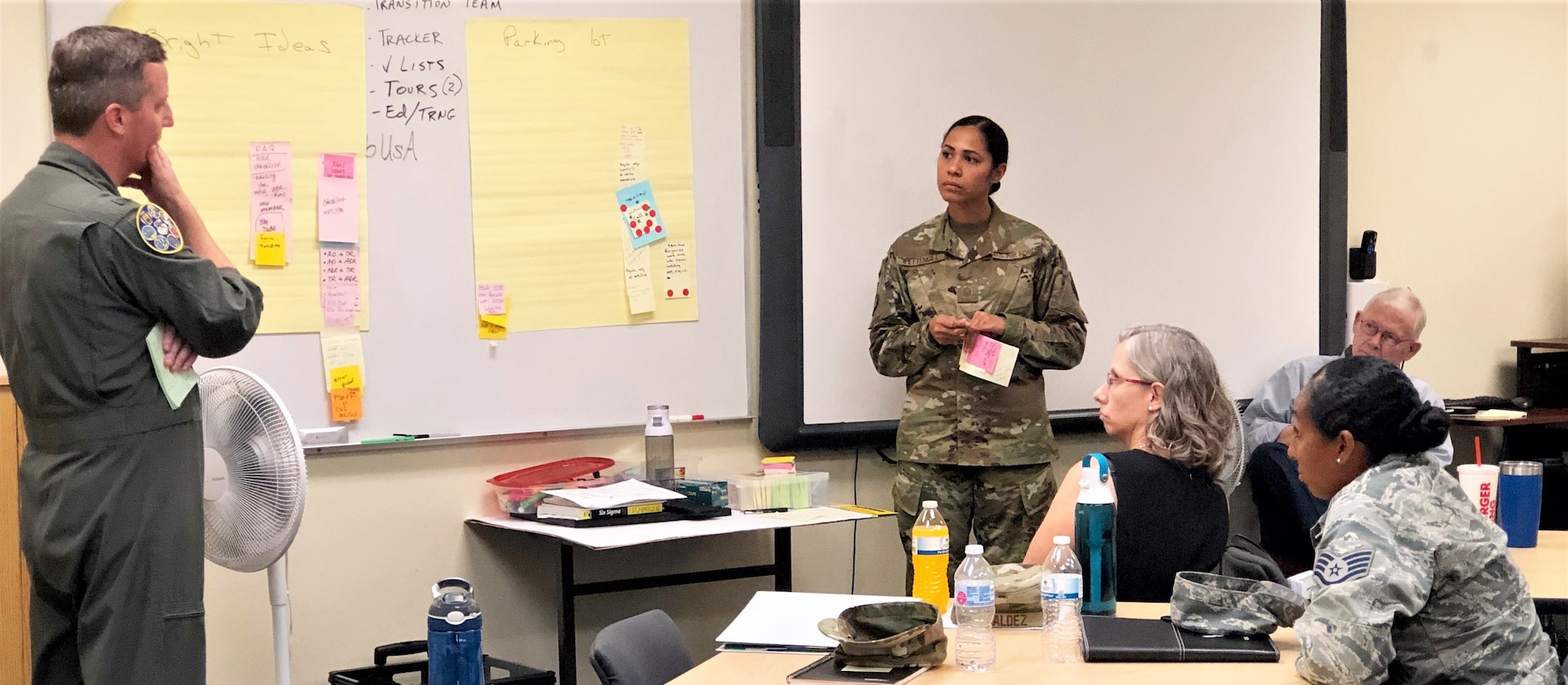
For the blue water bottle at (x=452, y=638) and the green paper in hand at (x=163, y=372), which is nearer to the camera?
the blue water bottle at (x=452, y=638)

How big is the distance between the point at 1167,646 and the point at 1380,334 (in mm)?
2886

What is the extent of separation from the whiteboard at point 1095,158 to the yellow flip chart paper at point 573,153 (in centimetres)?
→ 42

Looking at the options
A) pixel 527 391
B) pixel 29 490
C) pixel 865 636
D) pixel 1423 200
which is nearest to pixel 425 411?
pixel 527 391

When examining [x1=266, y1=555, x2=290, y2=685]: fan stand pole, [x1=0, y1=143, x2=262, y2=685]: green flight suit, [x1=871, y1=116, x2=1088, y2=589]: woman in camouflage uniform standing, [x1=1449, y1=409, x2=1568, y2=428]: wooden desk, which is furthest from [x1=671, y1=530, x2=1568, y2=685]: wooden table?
[x1=1449, y1=409, x2=1568, y2=428]: wooden desk

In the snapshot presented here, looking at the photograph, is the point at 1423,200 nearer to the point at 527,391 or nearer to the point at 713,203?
the point at 713,203

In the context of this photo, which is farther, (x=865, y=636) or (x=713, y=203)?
(x=713, y=203)

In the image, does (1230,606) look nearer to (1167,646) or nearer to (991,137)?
(1167,646)

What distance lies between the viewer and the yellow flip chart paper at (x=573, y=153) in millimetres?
3855

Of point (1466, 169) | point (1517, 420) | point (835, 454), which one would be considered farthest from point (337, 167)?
point (1466, 169)

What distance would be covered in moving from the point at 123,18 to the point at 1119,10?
3.04 metres

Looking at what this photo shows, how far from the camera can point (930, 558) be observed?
2473mm

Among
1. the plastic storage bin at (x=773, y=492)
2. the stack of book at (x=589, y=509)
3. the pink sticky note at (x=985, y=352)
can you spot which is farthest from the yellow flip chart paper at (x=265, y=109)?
the pink sticky note at (x=985, y=352)

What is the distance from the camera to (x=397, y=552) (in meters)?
3.79

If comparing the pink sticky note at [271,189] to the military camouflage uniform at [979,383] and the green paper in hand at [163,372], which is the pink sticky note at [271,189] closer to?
the green paper in hand at [163,372]
